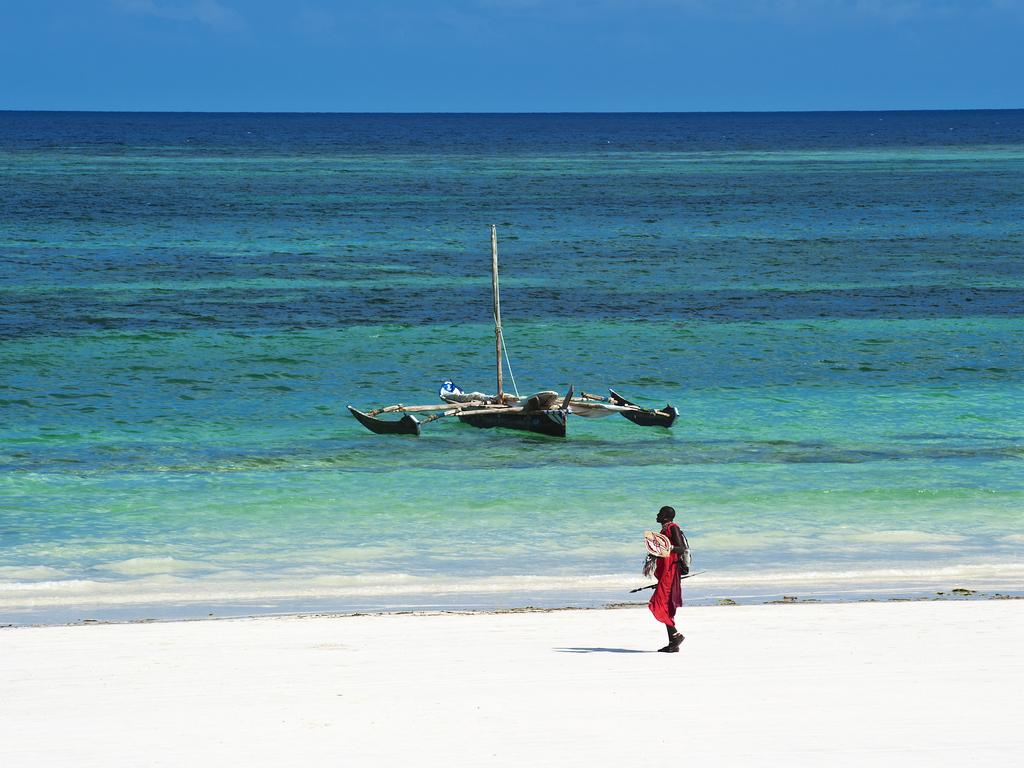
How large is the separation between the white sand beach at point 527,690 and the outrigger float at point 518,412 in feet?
38.8

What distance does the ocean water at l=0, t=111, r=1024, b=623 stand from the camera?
17.2 metres

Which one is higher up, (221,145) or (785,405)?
(221,145)

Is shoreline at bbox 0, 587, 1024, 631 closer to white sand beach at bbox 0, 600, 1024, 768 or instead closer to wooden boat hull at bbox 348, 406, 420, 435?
white sand beach at bbox 0, 600, 1024, 768

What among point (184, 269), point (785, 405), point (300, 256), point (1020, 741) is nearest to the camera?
point (1020, 741)

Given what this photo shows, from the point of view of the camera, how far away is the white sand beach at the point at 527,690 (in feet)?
32.7

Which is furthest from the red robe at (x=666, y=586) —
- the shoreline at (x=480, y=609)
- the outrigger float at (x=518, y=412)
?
the outrigger float at (x=518, y=412)

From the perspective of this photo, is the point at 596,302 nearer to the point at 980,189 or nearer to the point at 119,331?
the point at 119,331

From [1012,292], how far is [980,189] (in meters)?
52.7

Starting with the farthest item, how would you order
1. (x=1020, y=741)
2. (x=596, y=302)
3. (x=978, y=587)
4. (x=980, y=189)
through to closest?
(x=980, y=189) → (x=596, y=302) → (x=978, y=587) → (x=1020, y=741)

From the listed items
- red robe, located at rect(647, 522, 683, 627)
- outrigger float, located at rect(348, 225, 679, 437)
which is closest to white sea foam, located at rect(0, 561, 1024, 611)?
red robe, located at rect(647, 522, 683, 627)

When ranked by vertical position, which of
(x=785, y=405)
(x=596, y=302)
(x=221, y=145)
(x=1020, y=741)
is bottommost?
(x=1020, y=741)

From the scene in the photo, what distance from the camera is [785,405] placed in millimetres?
30234

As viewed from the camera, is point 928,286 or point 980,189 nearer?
point 928,286

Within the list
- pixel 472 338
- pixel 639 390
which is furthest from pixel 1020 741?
pixel 472 338
